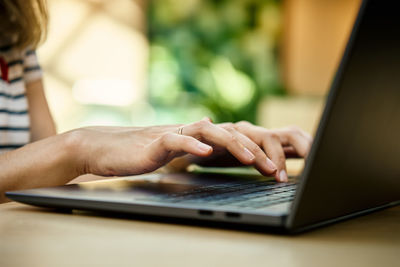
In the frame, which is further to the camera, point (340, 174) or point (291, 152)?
point (291, 152)

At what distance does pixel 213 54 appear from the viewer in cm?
417

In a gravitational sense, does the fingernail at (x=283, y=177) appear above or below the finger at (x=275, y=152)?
below

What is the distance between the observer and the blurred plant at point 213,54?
4.17 m

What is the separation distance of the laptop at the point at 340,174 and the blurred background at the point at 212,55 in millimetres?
3442

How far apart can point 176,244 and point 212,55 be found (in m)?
3.89

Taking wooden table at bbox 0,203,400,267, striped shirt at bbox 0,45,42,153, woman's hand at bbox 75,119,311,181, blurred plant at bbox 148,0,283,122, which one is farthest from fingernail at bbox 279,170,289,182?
blurred plant at bbox 148,0,283,122

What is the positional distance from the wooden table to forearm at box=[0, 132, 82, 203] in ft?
0.72

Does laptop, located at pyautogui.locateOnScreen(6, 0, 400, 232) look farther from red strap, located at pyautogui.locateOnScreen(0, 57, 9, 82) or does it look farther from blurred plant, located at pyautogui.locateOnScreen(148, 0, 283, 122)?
blurred plant, located at pyautogui.locateOnScreen(148, 0, 283, 122)

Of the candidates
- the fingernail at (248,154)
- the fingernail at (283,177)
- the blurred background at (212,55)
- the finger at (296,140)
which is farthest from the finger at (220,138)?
the blurred background at (212,55)

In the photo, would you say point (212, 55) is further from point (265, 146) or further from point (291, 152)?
point (265, 146)

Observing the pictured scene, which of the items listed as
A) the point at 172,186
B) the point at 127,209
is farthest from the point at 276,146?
the point at 127,209

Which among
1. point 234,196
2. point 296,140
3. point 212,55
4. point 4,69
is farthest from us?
point 212,55

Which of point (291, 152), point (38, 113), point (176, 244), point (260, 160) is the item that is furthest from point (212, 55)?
point (176, 244)

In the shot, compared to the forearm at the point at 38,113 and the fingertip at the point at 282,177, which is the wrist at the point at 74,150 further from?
the forearm at the point at 38,113
